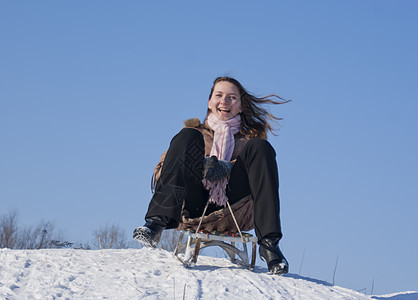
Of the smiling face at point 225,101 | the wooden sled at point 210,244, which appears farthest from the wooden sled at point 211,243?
the smiling face at point 225,101

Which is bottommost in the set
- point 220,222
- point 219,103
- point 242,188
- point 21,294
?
point 21,294

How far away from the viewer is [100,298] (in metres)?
2.48

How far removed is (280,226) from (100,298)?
127 centimetres

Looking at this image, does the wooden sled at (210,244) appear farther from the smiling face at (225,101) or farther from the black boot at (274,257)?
the smiling face at (225,101)

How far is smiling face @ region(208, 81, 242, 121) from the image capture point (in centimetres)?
415

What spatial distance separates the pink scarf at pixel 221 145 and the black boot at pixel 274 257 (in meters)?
0.45

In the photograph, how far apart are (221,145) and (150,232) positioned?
3.62ft

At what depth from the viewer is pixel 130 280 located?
2762 millimetres

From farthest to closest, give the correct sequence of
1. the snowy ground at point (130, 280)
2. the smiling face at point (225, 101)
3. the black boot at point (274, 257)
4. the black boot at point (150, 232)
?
the smiling face at point (225, 101) < the black boot at point (274, 257) < the black boot at point (150, 232) < the snowy ground at point (130, 280)

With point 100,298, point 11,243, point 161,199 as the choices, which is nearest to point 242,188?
point 161,199

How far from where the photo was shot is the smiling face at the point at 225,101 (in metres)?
4.15

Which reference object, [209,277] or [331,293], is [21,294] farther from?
[331,293]

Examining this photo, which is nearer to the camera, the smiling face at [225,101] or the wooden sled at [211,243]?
the wooden sled at [211,243]

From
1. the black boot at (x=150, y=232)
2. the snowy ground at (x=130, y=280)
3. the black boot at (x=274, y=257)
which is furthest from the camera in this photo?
the black boot at (x=274, y=257)
